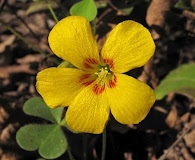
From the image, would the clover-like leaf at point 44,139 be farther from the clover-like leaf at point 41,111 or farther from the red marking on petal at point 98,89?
the red marking on petal at point 98,89

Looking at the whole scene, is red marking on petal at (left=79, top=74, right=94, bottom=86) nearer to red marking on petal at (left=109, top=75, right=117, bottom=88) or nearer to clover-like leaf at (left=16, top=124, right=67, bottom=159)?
red marking on petal at (left=109, top=75, right=117, bottom=88)

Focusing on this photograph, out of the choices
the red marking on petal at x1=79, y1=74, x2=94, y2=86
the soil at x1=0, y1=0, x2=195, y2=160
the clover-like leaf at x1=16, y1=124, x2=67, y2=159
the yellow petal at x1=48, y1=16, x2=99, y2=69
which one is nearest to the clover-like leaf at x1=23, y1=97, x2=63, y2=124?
the clover-like leaf at x1=16, y1=124, x2=67, y2=159

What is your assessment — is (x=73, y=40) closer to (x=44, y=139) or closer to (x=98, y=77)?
(x=98, y=77)

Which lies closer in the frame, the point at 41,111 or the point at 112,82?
the point at 112,82

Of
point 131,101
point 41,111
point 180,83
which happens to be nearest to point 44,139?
point 41,111

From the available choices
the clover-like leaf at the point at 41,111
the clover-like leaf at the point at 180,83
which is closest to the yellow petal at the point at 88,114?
the clover-like leaf at the point at 41,111

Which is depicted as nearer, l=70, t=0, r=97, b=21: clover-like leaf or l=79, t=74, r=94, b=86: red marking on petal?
l=79, t=74, r=94, b=86: red marking on petal

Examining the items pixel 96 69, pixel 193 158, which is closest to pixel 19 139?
pixel 96 69
